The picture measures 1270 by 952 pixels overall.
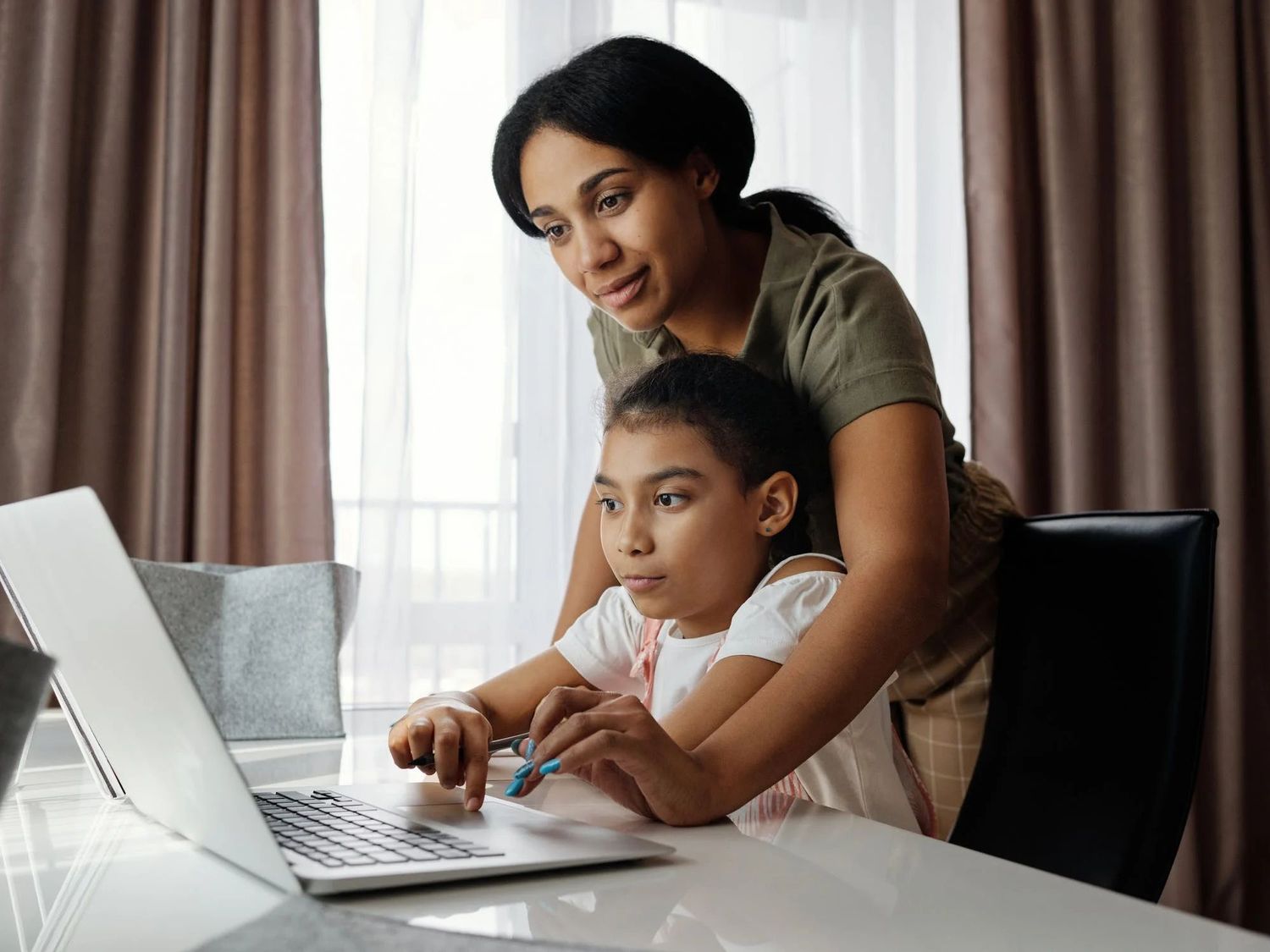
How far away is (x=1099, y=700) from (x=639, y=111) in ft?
2.27

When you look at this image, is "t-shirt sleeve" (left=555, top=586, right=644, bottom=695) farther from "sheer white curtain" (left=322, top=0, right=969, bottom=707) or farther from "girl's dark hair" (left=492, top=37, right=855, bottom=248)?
"sheer white curtain" (left=322, top=0, right=969, bottom=707)

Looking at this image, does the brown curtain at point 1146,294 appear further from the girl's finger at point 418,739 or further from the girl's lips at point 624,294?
the girl's finger at point 418,739

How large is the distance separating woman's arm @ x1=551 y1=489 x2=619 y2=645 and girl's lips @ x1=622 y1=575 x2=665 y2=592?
1.01ft

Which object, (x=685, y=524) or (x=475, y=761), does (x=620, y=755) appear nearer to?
(x=475, y=761)

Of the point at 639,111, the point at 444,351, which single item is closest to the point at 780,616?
the point at 639,111

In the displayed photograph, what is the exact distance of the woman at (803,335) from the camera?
0.86 m

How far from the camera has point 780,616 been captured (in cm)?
91

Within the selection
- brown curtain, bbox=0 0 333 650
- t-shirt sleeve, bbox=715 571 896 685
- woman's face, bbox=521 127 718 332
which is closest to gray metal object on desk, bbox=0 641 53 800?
t-shirt sleeve, bbox=715 571 896 685

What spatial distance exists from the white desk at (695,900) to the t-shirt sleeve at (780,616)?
0.24 meters

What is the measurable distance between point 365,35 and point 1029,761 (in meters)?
1.84

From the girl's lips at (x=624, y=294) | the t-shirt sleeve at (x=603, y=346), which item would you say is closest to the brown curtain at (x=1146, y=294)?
the t-shirt sleeve at (x=603, y=346)

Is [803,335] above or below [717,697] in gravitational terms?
above

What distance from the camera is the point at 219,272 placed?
204 cm

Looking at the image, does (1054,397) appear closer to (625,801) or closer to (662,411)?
(662,411)
